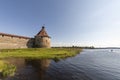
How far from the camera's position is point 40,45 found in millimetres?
62125

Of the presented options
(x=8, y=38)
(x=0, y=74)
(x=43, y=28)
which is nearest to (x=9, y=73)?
(x=0, y=74)

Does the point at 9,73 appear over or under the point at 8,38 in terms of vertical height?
under

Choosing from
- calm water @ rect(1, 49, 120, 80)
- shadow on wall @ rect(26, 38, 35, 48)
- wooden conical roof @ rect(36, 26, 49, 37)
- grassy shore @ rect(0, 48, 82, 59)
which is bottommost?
calm water @ rect(1, 49, 120, 80)

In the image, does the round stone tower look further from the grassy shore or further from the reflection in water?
the reflection in water

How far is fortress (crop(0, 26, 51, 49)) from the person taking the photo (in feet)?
145

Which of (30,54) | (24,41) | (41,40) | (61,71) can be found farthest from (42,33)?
(61,71)

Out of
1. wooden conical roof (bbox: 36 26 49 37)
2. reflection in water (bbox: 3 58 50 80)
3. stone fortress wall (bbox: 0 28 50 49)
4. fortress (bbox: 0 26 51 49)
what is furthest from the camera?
wooden conical roof (bbox: 36 26 49 37)

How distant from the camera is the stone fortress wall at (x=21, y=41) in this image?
43.9m

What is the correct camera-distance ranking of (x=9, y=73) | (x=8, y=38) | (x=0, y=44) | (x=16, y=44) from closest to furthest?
(x=9, y=73), (x=0, y=44), (x=8, y=38), (x=16, y=44)

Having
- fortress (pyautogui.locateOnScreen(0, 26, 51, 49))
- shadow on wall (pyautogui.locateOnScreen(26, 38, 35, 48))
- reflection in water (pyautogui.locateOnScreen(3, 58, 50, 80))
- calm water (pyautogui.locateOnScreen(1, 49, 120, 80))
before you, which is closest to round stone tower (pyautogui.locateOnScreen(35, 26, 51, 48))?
fortress (pyautogui.locateOnScreen(0, 26, 51, 49))

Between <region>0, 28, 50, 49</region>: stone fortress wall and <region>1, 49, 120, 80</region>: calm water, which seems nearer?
<region>1, 49, 120, 80</region>: calm water

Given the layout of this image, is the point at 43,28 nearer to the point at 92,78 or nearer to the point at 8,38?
the point at 8,38

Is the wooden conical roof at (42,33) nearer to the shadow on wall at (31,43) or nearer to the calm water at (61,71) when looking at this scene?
the shadow on wall at (31,43)

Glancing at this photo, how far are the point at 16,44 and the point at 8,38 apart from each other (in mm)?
5235
